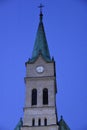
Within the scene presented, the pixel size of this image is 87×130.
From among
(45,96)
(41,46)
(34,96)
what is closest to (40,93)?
(45,96)

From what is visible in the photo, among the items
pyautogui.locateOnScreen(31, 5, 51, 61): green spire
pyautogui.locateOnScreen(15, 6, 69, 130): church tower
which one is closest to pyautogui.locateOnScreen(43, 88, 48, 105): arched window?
pyautogui.locateOnScreen(15, 6, 69, 130): church tower

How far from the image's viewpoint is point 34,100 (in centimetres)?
6681

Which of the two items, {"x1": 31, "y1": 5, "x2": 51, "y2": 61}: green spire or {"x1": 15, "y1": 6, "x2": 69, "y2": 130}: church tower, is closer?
{"x1": 15, "y1": 6, "x2": 69, "y2": 130}: church tower

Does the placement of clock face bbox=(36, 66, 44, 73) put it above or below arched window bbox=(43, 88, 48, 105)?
above

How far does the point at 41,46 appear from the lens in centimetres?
7450

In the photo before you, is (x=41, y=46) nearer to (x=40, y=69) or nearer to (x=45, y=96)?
(x=40, y=69)

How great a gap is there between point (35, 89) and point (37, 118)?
18.2ft

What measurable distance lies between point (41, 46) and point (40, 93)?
10.9 m

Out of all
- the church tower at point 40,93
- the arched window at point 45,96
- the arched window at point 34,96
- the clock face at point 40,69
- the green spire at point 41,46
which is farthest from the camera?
the green spire at point 41,46

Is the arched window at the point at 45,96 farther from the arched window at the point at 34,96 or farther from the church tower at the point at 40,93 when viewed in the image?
the arched window at the point at 34,96

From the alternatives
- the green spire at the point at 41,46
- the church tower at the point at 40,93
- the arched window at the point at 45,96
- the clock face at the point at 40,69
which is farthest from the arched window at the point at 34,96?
the green spire at the point at 41,46

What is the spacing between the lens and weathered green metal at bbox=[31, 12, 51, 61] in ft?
237

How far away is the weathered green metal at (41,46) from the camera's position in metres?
72.3

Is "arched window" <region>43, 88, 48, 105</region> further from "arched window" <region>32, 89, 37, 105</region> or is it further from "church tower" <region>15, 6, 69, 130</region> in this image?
"arched window" <region>32, 89, 37, 105</region>
